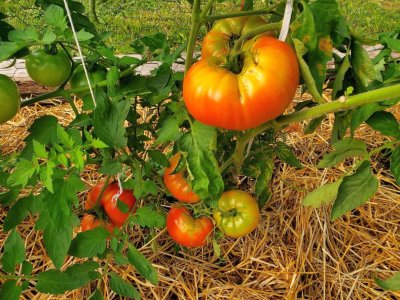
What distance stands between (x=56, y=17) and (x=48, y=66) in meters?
0.09

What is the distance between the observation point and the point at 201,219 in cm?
112

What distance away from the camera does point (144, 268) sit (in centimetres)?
92

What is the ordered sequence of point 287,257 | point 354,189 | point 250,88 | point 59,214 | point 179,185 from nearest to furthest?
point 250,88 < point 59,214 < point 354,189 < point 179,185 < point 287,257

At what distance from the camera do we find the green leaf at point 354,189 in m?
0.89

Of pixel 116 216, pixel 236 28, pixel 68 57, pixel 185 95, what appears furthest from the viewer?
pixel 116 216

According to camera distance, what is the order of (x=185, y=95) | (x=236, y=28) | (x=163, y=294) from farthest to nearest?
(x=163, y=294) < (x=236, y=28) < (x=185, y=95)

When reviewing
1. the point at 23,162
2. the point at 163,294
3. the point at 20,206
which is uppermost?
the point at 23,162

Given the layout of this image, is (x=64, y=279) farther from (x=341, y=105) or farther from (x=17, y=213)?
(x=341, y=105)

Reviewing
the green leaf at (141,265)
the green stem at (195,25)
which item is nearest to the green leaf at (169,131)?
the green stem at (195,25)

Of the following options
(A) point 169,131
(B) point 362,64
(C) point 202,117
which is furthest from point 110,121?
(B) point 362,64

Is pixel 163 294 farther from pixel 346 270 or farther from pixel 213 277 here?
pixel 346 270

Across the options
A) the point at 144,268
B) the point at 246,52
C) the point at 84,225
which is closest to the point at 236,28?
the point at 246,52

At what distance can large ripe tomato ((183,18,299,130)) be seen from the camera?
680mm

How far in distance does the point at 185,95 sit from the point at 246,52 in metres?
0.11
